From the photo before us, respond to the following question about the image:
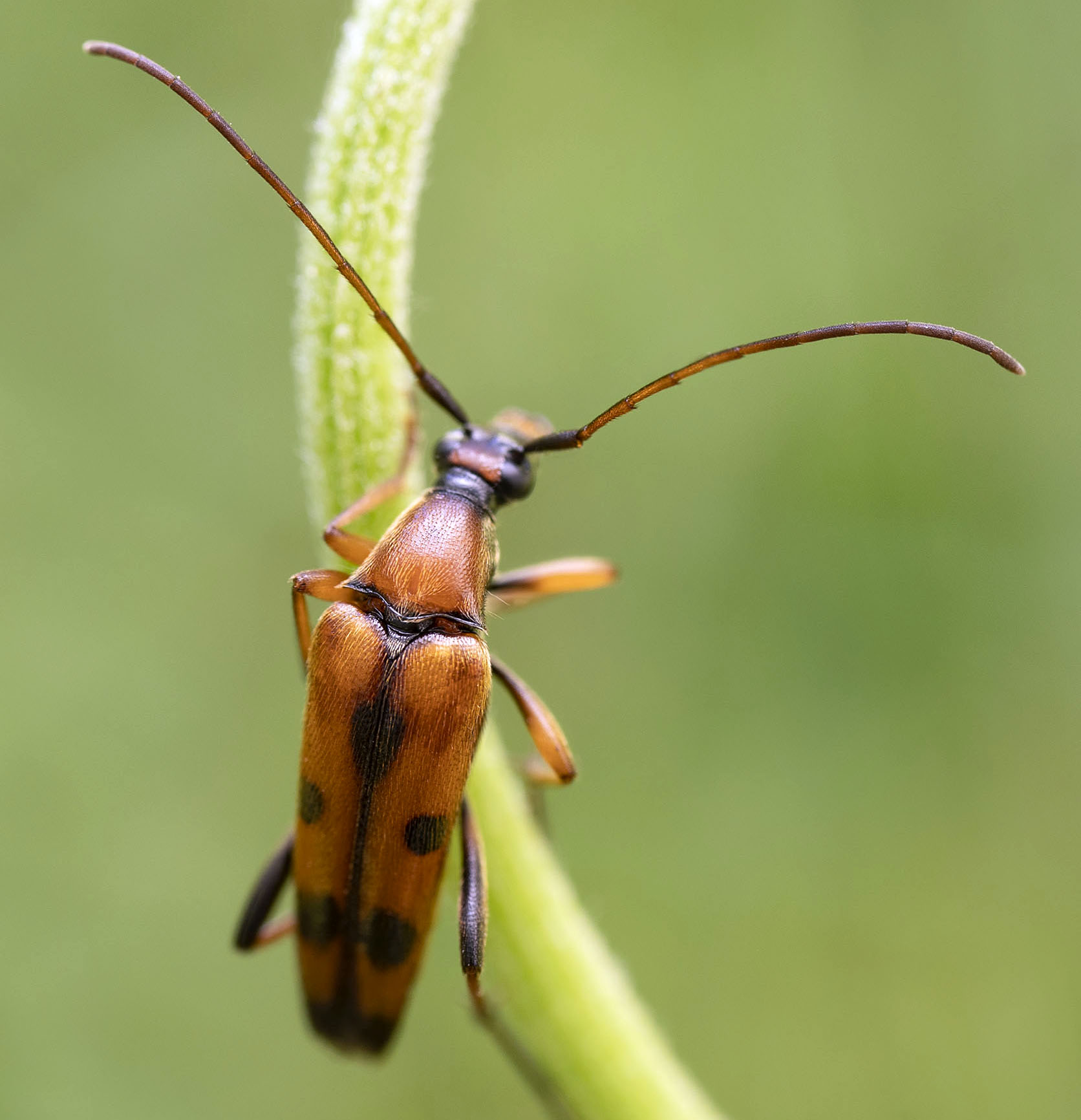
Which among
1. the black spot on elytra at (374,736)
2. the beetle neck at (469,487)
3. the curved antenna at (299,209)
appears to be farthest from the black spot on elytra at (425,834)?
the curved antenna at (299,209)

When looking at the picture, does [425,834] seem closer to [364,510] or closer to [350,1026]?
[350,1026]

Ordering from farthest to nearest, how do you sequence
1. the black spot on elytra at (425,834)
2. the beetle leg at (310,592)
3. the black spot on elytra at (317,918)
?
the black spot on elytra at (317,918) → the beetle leg at (310,592) → the black spot on elytra at (425,834)

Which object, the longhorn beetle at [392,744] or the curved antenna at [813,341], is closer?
the curved antenna at [813,341]

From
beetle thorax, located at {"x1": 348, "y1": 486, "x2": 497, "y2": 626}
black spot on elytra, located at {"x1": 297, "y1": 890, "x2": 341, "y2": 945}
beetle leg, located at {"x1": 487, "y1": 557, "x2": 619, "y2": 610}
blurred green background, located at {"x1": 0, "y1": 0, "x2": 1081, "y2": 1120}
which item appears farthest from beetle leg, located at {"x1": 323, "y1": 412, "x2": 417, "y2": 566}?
blurred green background, located at {"x1": 0, "y1": 0, "x2": 1081, "y2": 1120}

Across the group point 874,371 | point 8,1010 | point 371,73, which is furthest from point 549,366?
point 371,73

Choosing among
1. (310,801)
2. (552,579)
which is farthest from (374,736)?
(552,579)

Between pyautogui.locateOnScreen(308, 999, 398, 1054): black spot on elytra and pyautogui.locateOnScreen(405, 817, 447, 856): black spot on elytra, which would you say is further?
pyautogui.locateOnScreen(308, 999, 398, 1054): black spot on elytra

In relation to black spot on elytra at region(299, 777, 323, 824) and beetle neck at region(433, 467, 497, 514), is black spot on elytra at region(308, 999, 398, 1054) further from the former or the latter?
beetle neck at region(433, 467, 497, 514)

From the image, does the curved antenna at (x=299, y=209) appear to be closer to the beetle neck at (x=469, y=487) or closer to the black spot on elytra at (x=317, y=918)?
the beetle neck at (x=469, y=487)
